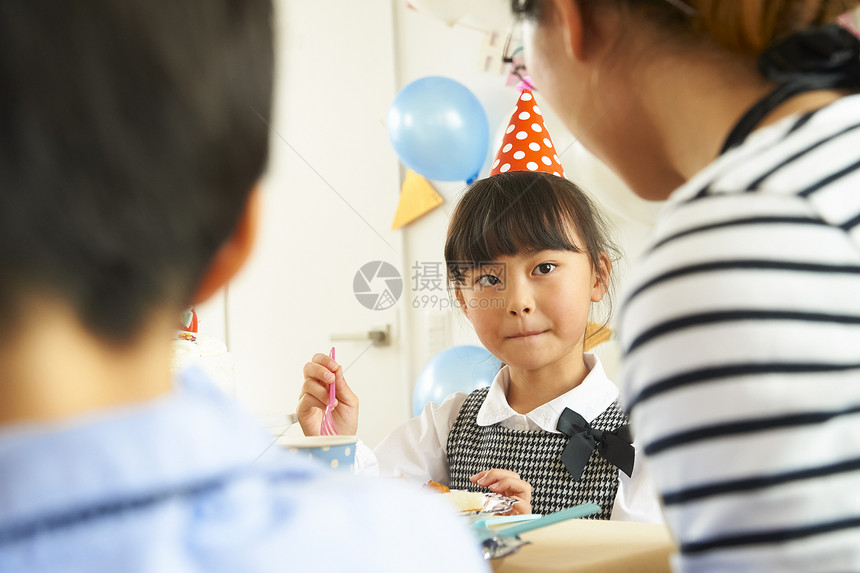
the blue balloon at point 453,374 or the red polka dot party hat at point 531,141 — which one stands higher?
the red polka dot party hat at point 531,141

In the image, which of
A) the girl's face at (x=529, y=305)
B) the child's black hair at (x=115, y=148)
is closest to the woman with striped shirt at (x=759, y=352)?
the child's black hair at (x=115, y=148)

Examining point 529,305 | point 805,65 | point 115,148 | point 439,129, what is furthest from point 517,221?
point 115,148

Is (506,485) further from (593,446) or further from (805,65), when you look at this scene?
(805,65)

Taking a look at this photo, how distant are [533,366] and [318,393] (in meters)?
0.26

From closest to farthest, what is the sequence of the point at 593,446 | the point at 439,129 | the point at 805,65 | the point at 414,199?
the point at 805,65
the point at 593,446
the point at 414,199
the point at 439,129

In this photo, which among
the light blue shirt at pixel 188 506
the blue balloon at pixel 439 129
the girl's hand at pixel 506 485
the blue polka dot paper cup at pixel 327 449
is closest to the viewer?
the light blue shirt at pixel 188 506

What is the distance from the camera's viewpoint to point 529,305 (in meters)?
0.78

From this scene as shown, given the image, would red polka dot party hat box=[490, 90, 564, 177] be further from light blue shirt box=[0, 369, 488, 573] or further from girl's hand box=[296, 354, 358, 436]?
light blue shirt box=[0, 369, 488, 573]

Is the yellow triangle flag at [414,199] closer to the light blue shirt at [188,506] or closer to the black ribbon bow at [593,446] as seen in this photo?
the black ribbon bow at [593,446]

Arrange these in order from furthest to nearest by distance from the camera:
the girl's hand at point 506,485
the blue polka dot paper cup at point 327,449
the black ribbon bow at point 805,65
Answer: the girl's hand at point 506,485, the blue polka dot paper cup at point 327,449, the black ribbon bow at point 805,65

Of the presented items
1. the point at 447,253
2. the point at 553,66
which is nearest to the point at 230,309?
the point at 553,66

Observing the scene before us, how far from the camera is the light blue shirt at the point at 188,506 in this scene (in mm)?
142

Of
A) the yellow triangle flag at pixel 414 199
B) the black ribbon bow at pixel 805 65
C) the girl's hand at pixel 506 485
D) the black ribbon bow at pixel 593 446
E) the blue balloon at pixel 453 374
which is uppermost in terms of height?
the yellow triangle flag at pixel 414 199

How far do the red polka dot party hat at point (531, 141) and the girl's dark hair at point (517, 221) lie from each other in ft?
0.04
